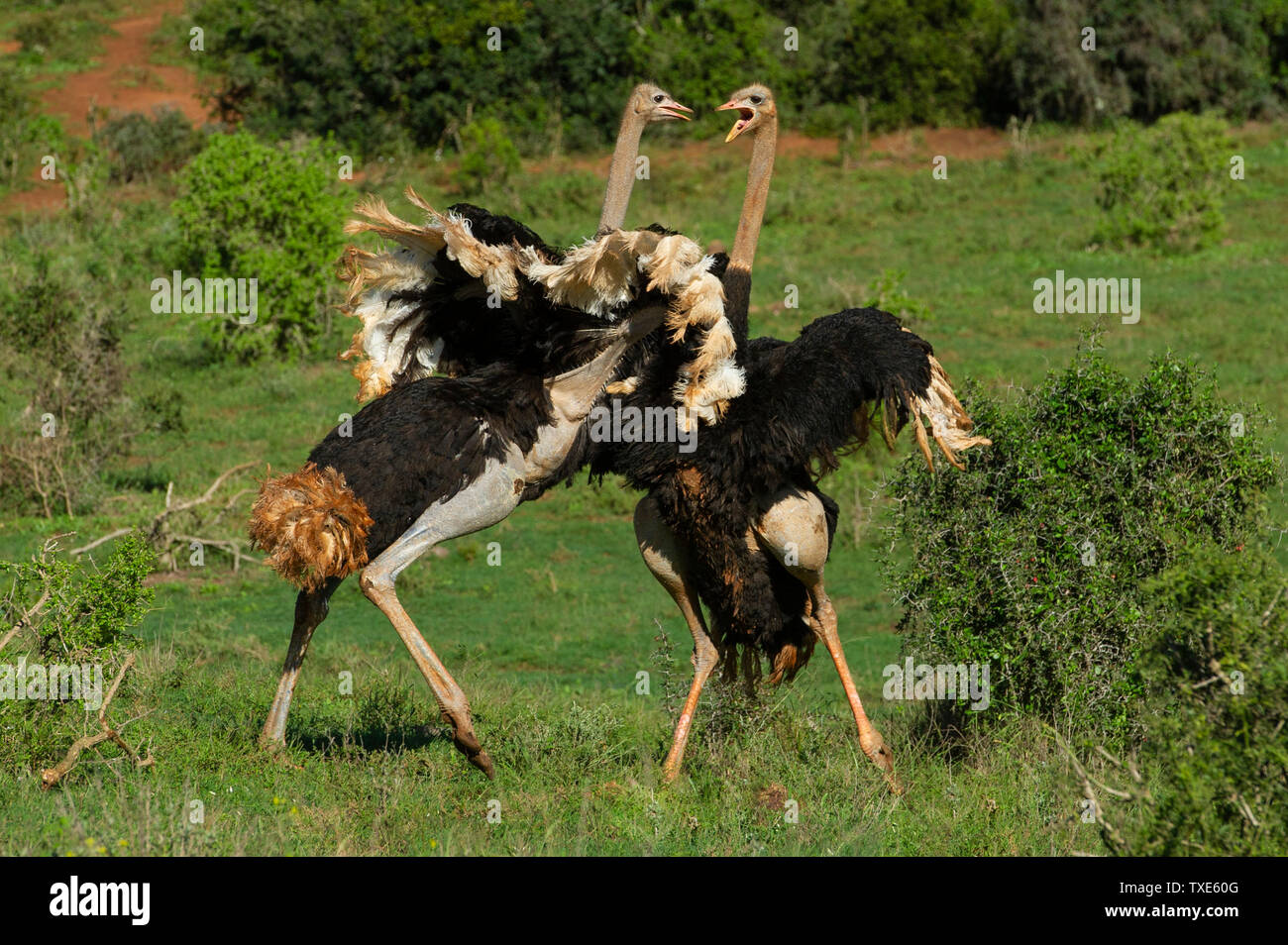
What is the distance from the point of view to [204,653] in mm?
9062

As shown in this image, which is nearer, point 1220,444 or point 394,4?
point 1220,444

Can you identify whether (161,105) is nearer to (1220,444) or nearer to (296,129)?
(296,129)

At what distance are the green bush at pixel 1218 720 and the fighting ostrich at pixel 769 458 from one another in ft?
4.91

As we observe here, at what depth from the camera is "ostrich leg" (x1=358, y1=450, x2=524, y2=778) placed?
605 centimetres

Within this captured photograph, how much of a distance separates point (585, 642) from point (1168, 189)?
13825 millimetres

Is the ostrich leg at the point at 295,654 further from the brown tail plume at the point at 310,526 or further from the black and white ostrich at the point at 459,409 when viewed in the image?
the brown tail plume at the point at 310,526

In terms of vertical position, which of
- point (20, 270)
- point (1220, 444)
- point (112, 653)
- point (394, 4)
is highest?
point (394, 4)

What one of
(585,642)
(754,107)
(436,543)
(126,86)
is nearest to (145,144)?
(126,86)

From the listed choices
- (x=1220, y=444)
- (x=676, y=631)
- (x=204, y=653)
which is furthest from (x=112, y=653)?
(x=676, y=631)

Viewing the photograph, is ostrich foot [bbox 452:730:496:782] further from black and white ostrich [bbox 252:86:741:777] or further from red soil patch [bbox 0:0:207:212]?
red soil patch [bbox 0:0:207:212]

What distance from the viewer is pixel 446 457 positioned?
6184 mm

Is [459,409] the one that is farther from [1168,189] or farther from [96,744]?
[1168,189]

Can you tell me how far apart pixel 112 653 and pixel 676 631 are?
18.4 feet
